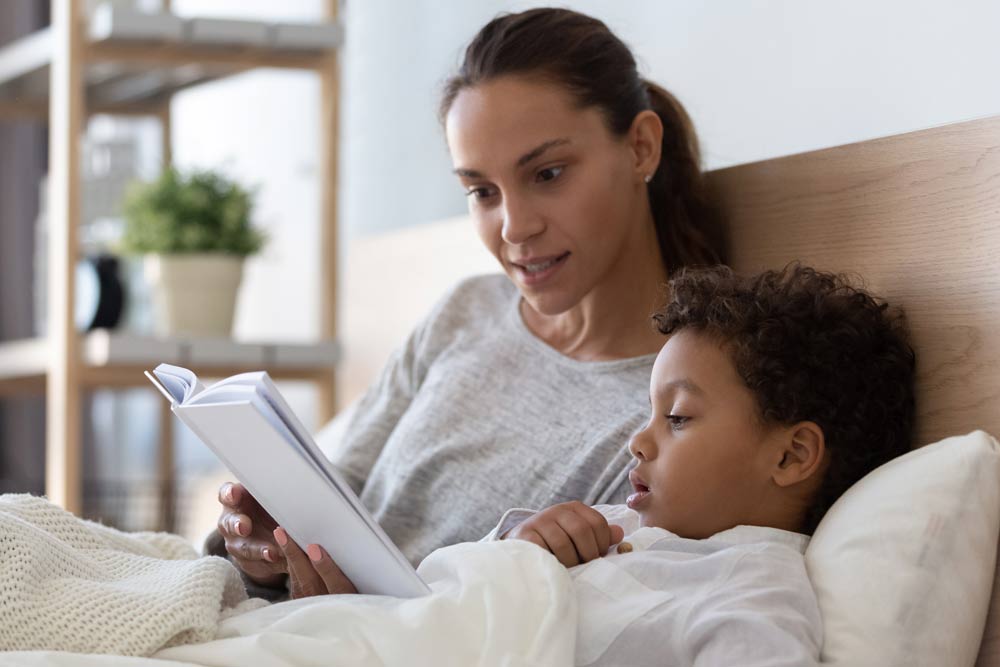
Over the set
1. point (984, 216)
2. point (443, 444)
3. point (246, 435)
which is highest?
point (984, 216)

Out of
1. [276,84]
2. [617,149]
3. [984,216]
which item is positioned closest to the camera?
[984,216]

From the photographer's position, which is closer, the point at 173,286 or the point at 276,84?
the point at 173,286

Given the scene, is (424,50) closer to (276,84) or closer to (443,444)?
(276,84)

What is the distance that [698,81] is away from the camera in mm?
1920

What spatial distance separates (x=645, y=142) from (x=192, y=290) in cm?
131

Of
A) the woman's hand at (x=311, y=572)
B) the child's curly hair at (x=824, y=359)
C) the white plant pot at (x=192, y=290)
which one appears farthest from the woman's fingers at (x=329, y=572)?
the white plant pot at (x=192, y=290)

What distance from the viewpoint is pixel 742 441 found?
116 cm

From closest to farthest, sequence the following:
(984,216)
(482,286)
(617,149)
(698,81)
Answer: (984,216)
(617,149)
(482,286)
(698,81)

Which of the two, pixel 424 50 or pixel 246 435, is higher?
pixel 424 50

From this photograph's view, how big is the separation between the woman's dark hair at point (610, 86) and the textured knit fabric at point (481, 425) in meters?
0.18

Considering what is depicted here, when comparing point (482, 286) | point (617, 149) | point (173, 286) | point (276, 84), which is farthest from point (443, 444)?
point (276, 84)

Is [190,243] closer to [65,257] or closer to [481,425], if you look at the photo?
[65,257]

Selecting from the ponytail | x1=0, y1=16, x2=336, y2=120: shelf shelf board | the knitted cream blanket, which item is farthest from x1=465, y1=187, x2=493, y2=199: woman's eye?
x1=0, y1=16, x2=336, y2=120: shelf shelf board

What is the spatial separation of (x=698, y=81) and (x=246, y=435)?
1.09 meters
